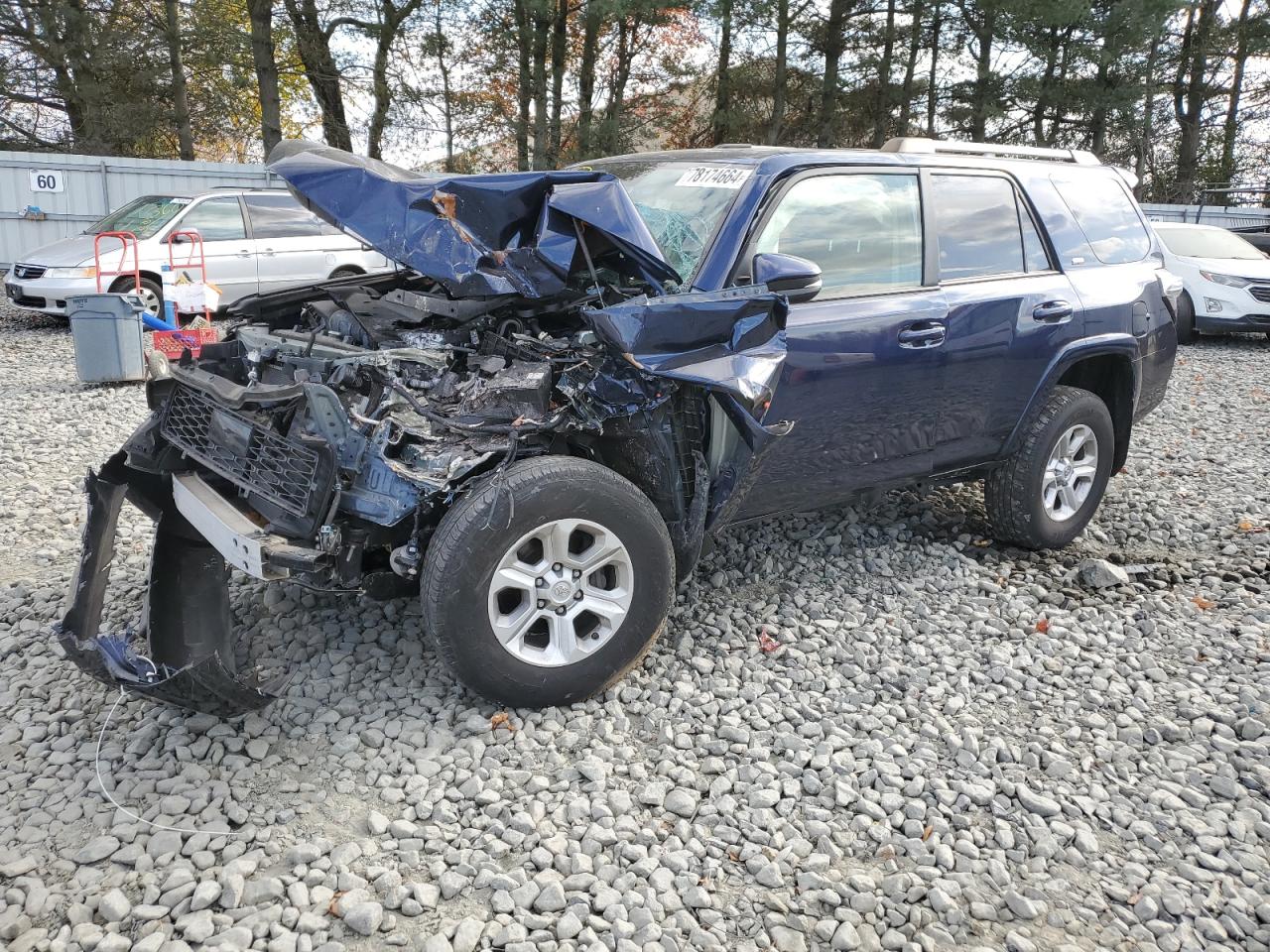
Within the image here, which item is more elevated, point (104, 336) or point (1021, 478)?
point (104, 336)

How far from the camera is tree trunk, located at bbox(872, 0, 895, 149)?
21219 mm

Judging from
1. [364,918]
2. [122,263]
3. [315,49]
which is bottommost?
[364,918]

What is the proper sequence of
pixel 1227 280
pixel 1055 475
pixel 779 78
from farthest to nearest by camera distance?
pixel 779 78, pixel 1227 280, pixel 1055 475

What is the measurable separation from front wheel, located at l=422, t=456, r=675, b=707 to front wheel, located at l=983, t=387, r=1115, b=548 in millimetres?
2211

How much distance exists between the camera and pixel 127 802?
2.77 meters

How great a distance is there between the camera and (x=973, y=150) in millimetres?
4621

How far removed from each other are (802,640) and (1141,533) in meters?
2.59

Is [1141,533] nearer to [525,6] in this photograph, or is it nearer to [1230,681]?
[1230,681]

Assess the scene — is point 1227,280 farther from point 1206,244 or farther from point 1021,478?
point 1021,478

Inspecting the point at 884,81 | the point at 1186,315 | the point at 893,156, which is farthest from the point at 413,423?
the point at 884,81

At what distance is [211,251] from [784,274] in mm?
9572

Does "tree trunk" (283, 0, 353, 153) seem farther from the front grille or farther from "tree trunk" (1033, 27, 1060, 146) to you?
the front grille

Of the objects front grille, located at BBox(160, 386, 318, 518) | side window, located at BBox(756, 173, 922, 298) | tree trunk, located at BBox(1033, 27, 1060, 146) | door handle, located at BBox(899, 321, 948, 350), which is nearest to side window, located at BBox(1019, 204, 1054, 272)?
side window, located at BBox(756, 173, 922, 298)

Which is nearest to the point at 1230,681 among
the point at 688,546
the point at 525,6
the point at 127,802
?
the point at 688,546
